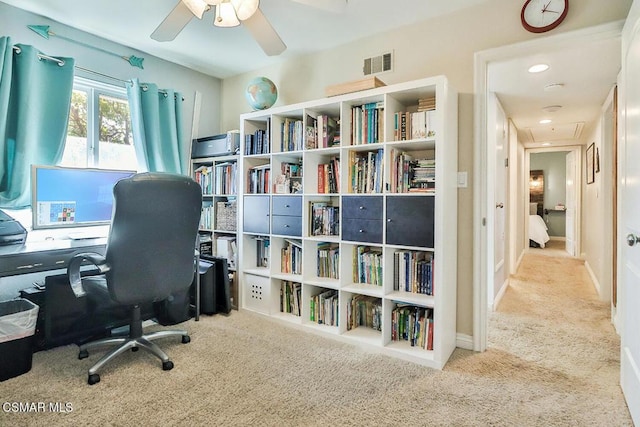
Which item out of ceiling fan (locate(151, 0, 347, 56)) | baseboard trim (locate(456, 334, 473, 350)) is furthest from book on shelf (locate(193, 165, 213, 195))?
baseboard trim (locate(456, 334, 473, 350))

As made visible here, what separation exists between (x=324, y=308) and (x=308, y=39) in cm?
218

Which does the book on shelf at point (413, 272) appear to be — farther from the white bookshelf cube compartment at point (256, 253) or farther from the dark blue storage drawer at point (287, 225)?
the white bookshelf cube compartment at point (256, 253)

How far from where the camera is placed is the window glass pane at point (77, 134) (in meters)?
2.87

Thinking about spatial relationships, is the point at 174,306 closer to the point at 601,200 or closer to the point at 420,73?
the point at 420,73

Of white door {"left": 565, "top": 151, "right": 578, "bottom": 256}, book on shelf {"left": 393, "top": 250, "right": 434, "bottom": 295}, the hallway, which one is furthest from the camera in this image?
white door {"left": 565, "top": 151, "right": 578, "bottom": 256}

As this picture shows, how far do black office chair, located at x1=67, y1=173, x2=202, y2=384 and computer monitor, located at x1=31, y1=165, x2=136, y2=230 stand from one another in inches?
22.0

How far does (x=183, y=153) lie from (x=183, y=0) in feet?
5.87

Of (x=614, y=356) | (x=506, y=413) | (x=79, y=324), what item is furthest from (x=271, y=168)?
(x=614, y=356)

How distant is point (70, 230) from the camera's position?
9.46ft

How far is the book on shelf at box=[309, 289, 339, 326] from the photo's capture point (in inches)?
107

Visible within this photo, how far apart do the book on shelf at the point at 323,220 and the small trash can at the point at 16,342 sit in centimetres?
184

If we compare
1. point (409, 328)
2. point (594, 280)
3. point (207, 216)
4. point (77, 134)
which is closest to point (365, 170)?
point (409, 328)

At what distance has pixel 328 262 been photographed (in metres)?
2.81

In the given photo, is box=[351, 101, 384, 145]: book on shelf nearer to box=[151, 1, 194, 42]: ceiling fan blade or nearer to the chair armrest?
box=[151, 1, 194, 42]: ceiling fan blade
